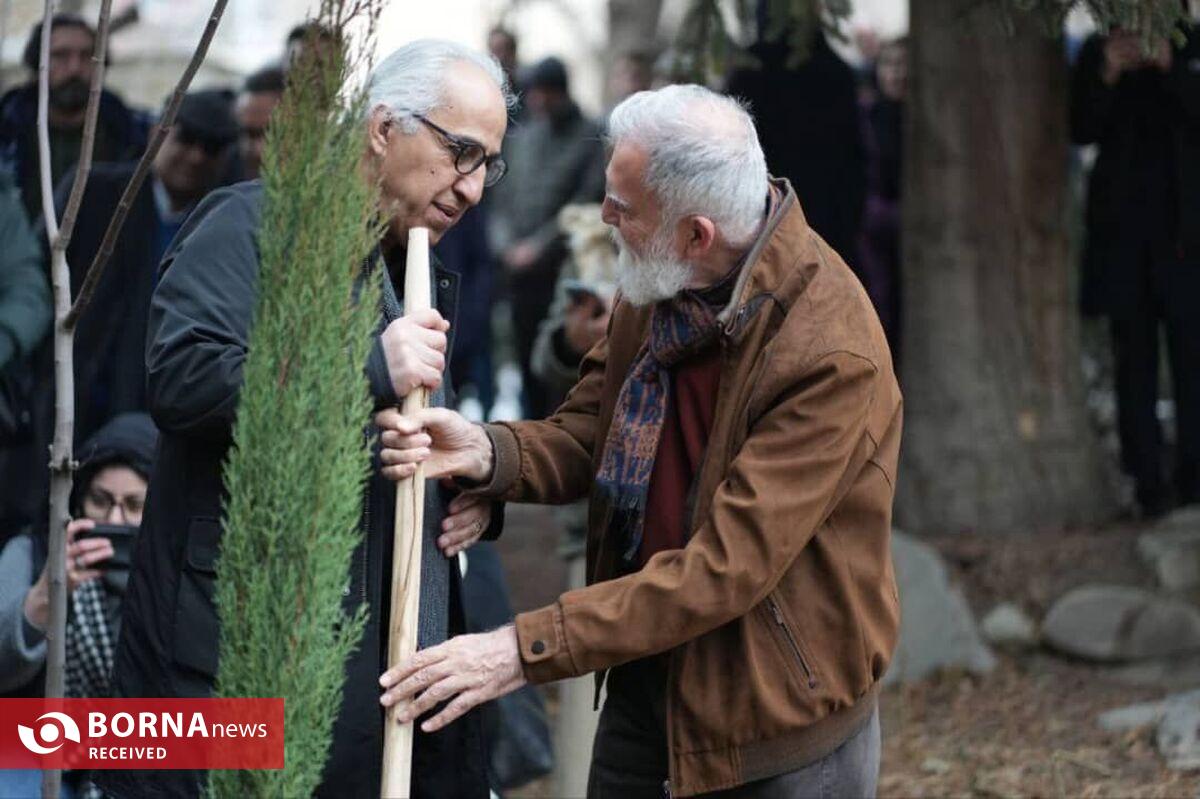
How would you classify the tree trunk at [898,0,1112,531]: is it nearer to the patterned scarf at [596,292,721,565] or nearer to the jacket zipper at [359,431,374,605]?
the patterned scarf at [596,292,721,565]

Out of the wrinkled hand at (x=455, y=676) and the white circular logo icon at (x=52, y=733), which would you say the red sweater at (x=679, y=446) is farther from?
the white circular logo icon at (x=52, y=733)

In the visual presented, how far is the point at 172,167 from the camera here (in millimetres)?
6672

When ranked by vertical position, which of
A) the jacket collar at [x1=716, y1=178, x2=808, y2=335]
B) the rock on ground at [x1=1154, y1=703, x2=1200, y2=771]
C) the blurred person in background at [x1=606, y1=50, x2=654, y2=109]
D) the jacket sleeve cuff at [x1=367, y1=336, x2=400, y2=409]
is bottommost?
the rock on ground at [x1=1154, y1=703, x2=1200, y2=771]

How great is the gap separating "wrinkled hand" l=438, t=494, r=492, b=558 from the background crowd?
45.4 inches

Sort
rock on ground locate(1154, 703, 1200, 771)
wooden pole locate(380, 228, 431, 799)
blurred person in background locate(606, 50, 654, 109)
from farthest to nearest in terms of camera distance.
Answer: blurred person in background locate(606, 50, 654, 109), rock on ground locate(1154, 703, 1200, 771), wooden pole locate(380, 228, 431, 799)

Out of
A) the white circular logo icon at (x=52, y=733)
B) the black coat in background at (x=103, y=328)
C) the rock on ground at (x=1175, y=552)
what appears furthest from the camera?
the rock on ground at (x=1175, y=552)

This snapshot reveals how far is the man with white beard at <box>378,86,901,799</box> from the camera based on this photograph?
9.94 ft

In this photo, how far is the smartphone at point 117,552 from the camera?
Answer: 4.29m

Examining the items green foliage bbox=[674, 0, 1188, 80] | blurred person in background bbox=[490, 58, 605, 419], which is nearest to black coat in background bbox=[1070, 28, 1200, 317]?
green foliage bbox=[674, 0, 1188, 80]

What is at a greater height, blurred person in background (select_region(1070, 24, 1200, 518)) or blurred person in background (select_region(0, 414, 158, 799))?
blurred person in background (select_region(1070, 24, 1200, 518))

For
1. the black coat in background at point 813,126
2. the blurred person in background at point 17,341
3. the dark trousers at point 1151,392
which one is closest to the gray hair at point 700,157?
the blurred person in background at point 17,341

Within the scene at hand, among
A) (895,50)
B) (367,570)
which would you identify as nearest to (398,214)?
(367,570)

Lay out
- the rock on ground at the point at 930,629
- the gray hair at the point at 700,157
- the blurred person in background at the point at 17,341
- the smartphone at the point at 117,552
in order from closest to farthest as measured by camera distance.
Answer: the gray hair at the point at 700,157 → the smartphone at the point at 117,552 → the blurred person in background at the point at 17,341 → the rock on ground at the point at 930,629

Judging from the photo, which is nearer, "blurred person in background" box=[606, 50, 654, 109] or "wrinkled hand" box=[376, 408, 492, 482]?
"wrinkled hand" box=[376, 408, 492, 482]
